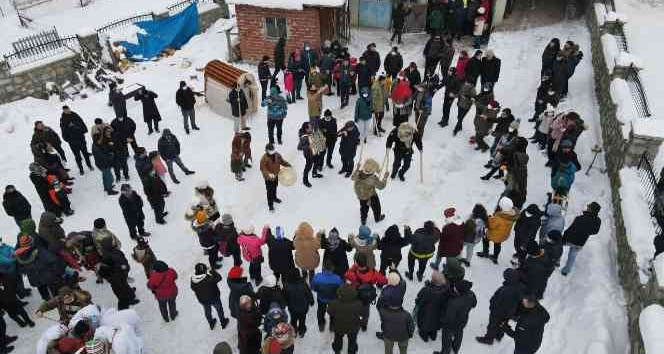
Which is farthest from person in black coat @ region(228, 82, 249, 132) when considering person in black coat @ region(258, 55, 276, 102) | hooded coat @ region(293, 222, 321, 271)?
hooded coat @ region(293, 222, 321, 271)

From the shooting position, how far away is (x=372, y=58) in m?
14.6

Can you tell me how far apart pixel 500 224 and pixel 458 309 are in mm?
2155

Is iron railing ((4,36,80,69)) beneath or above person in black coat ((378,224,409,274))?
above

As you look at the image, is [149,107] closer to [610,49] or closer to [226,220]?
[226,220]

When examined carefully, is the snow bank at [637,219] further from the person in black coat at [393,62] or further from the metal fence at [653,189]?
the person in black coat at [393,62]

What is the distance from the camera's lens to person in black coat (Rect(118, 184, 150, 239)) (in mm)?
9500

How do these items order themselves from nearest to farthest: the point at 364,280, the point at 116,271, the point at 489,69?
the point at 364,280, the point at 116,271, the point at 489,69

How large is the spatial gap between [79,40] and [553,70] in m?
14.3

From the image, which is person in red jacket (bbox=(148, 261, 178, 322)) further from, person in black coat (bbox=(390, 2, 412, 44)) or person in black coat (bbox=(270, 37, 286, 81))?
person in black coat (bbox=(390, 2, 412, 44))

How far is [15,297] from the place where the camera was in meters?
8.26

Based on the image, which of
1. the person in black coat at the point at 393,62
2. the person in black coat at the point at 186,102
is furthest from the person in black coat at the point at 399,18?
the person in black coat at the point at 186,102

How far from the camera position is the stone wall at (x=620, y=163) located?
7.50 m

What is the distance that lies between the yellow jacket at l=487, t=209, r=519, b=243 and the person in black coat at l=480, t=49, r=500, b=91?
226 inches

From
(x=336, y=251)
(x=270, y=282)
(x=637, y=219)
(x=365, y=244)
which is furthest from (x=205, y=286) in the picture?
(x=637, y=219)
